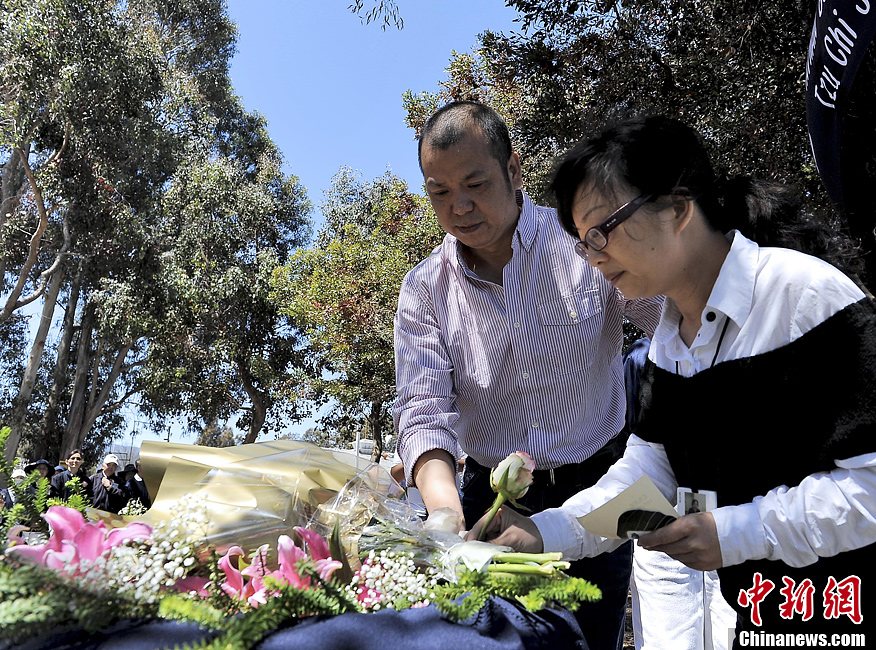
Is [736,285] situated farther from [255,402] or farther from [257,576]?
[255,402]

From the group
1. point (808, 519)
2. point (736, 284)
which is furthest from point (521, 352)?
point (808, 519)

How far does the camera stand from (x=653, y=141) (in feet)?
5.48

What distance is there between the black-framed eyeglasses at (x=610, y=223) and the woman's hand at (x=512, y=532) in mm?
606

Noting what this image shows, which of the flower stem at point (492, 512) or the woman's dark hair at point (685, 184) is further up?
the woman's dark hair at point (685, 184)

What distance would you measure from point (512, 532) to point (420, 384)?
0.62 meters

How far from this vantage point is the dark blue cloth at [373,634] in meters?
0.85

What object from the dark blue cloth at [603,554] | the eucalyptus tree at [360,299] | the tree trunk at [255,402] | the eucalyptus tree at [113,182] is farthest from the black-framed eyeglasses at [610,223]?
the tree trunk at [255,402]

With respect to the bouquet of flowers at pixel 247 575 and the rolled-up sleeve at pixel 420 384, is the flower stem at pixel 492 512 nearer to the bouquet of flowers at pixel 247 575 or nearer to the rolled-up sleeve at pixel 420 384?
the bouquet of flowers at pixel 247 575

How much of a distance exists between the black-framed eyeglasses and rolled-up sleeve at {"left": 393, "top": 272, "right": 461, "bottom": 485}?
606 mm

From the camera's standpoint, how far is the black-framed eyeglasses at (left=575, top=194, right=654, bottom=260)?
1.60 meters

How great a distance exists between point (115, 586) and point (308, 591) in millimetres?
243

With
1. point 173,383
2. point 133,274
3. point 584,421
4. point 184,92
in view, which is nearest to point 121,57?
point 133,274

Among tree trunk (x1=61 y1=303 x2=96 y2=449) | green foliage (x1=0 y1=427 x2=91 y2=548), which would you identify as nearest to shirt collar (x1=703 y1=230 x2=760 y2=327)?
green foliage (x1=0 y1=427 x2=91 y2=548)

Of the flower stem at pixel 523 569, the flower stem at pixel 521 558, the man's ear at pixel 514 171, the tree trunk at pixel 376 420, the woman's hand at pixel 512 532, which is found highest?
the tree trunk at pixel 376 420
